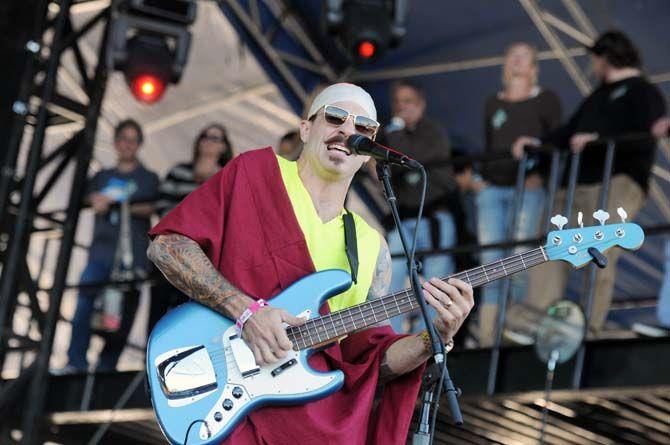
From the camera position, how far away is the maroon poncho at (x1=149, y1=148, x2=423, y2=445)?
152 inches

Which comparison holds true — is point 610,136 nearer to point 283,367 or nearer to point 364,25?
point 364,25

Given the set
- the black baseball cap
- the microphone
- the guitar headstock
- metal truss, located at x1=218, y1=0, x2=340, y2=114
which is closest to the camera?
the microphone

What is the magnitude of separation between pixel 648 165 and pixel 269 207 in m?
3.77

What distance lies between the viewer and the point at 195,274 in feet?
12.8

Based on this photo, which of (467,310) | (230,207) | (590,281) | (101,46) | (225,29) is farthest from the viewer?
(225,29)

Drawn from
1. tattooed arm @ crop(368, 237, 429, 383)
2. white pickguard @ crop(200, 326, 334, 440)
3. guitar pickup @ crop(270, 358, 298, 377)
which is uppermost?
tattooed arm @ crop(368, 237, 429, 383)

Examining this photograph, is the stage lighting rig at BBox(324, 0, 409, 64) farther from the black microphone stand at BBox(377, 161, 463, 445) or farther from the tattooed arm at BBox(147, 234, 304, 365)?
→ the black microphone stand at BBox(377, 161, 463, 445)

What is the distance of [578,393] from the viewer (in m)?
7.20

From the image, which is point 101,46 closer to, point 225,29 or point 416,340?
point 225,29

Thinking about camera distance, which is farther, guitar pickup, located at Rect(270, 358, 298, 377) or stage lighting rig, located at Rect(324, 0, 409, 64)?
stage lighting rig, located at Rect(324, 0, 409, 64)

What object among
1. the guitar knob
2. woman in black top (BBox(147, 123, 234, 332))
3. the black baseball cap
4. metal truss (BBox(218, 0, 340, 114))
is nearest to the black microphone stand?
the guitar knob

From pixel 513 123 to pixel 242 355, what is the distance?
14.7 ft

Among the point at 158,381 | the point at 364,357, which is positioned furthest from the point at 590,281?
the point at 158,381

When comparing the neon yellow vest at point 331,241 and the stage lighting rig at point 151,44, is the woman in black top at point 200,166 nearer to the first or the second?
the stage lighting rig at point 151,44
